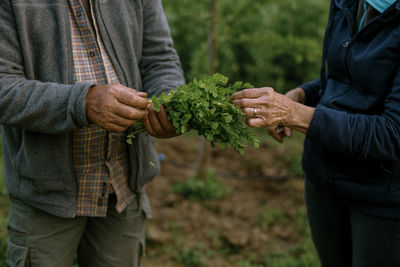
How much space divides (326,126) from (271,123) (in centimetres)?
26

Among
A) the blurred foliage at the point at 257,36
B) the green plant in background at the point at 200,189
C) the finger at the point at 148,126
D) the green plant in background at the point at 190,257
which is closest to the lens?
the finger at the point at 148,126

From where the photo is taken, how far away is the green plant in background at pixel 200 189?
4.25 meters

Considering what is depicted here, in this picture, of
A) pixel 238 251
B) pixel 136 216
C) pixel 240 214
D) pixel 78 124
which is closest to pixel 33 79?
pixel 78 124

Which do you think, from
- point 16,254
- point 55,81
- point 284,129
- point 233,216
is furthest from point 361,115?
point 233,216

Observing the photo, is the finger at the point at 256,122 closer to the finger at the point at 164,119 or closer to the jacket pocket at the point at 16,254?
the finger at the point at 164,119

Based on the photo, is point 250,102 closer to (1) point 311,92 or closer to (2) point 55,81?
(1) point 311,92

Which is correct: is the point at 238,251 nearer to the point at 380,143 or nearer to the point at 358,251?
the point at 358,251

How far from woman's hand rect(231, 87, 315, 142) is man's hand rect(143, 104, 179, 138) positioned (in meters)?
0.35

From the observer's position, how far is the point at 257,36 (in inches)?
170

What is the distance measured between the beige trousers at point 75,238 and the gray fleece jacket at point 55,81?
130 mm

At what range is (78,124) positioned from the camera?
168cm

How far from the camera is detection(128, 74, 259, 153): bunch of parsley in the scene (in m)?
1.79

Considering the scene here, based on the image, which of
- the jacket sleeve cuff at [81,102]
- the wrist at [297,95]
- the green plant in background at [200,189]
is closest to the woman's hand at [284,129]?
the wrist at [297,95]

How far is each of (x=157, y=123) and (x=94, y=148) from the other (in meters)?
0.38
